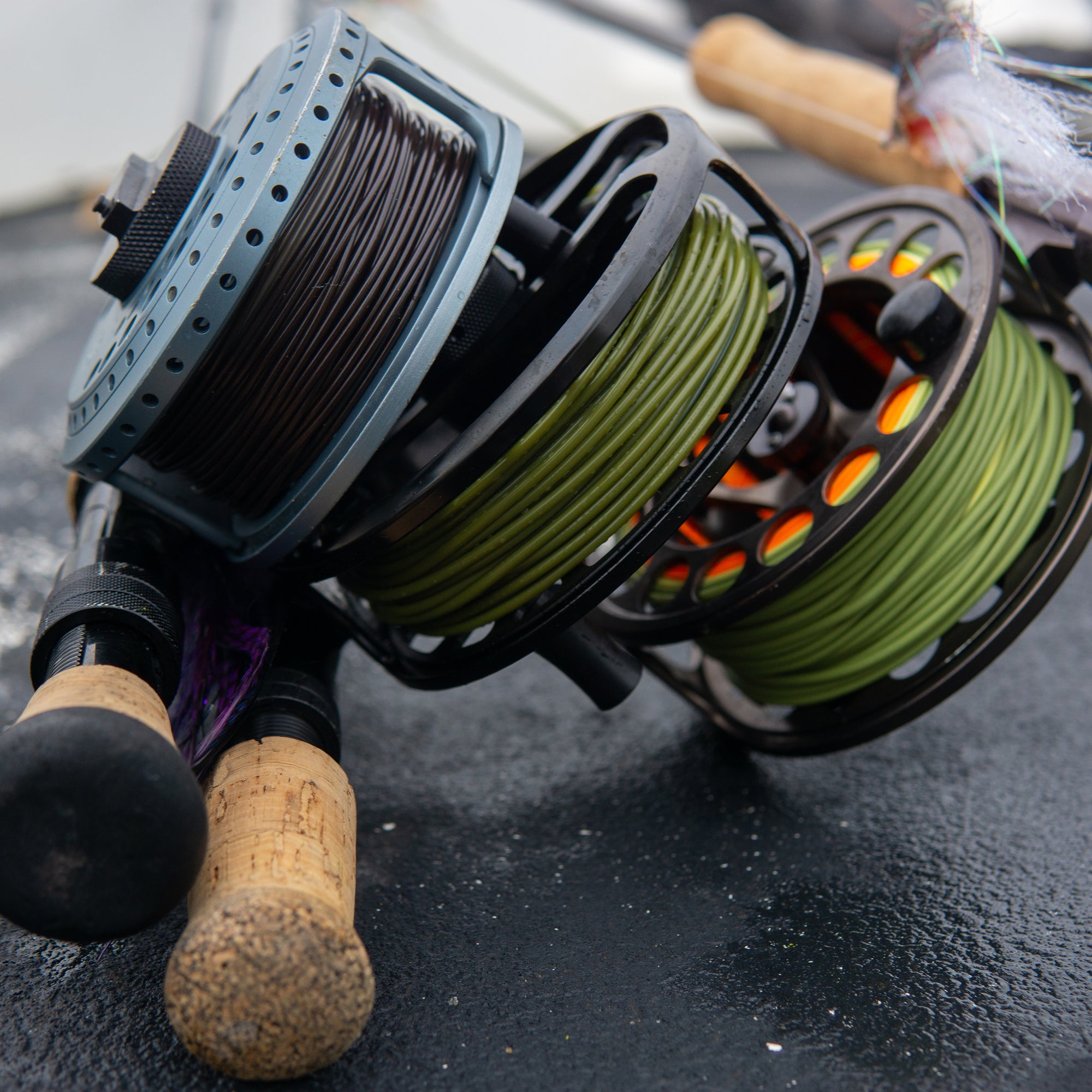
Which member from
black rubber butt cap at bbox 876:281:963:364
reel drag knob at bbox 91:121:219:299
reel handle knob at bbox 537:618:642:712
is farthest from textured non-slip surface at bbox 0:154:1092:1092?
reel drag knob at bbox 91:121:219:299

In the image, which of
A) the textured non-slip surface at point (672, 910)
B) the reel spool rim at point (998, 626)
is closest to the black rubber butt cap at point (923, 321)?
the reel spool rim at point (998, 626)

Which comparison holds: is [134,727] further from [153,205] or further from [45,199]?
[45,199]

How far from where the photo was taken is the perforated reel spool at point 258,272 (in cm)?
116

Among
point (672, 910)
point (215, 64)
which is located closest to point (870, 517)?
point (672, 910)

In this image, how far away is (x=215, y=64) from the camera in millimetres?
4277

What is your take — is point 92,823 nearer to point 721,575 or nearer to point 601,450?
point 601,450

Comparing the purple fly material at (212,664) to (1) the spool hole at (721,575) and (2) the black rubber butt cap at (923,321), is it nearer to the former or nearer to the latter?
(1) the spool hole at (721,575)

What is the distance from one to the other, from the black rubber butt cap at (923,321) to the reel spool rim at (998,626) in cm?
26

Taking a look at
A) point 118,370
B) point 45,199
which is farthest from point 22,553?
point 45,199

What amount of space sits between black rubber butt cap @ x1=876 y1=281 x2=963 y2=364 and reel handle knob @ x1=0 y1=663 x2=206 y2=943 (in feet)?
3.13

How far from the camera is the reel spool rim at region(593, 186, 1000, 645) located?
1297 millimetres

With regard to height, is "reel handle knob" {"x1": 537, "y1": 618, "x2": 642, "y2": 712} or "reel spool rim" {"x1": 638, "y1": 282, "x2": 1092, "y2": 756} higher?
"reel spool rim" {"x1": 638, "y1": 282, "x2": 1092, "y2": 756}

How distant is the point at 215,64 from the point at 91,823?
4059mm

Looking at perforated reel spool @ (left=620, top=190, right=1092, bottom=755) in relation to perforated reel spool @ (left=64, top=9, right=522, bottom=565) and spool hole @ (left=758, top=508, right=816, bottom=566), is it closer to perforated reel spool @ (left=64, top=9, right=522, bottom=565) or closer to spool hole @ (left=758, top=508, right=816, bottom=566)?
spool hole @ (left=758, top=508, right=816, bottom=566)
